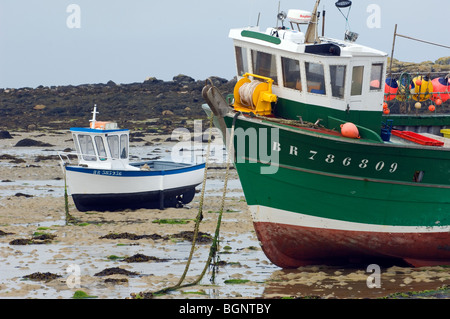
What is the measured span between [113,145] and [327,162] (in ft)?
31.4

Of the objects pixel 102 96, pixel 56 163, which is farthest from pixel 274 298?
pixel 102 96

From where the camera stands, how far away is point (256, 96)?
50.6 ft

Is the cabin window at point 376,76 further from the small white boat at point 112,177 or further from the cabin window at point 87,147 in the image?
the cabin window at point 87,147

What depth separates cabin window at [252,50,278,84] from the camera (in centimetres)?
1584

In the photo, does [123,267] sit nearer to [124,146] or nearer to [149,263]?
[149,263]

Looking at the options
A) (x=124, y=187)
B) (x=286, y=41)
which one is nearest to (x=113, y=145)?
(x=124, y=187)

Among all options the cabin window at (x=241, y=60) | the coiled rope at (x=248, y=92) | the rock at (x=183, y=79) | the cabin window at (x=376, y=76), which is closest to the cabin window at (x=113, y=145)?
the cabin window at (x=241, y=60)

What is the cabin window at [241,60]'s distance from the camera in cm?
1653

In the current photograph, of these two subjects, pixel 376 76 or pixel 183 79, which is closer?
pixel 376 76

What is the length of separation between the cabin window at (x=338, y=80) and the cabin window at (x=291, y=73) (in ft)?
2.31

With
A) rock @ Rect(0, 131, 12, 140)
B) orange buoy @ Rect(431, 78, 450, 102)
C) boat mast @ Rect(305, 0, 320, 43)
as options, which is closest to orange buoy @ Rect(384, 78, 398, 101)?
orange buoy @ Rect(431, 78, 450, 102)

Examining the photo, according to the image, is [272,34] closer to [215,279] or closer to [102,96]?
[215,279]

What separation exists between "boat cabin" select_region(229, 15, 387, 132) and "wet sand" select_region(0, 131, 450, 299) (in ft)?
10.6
